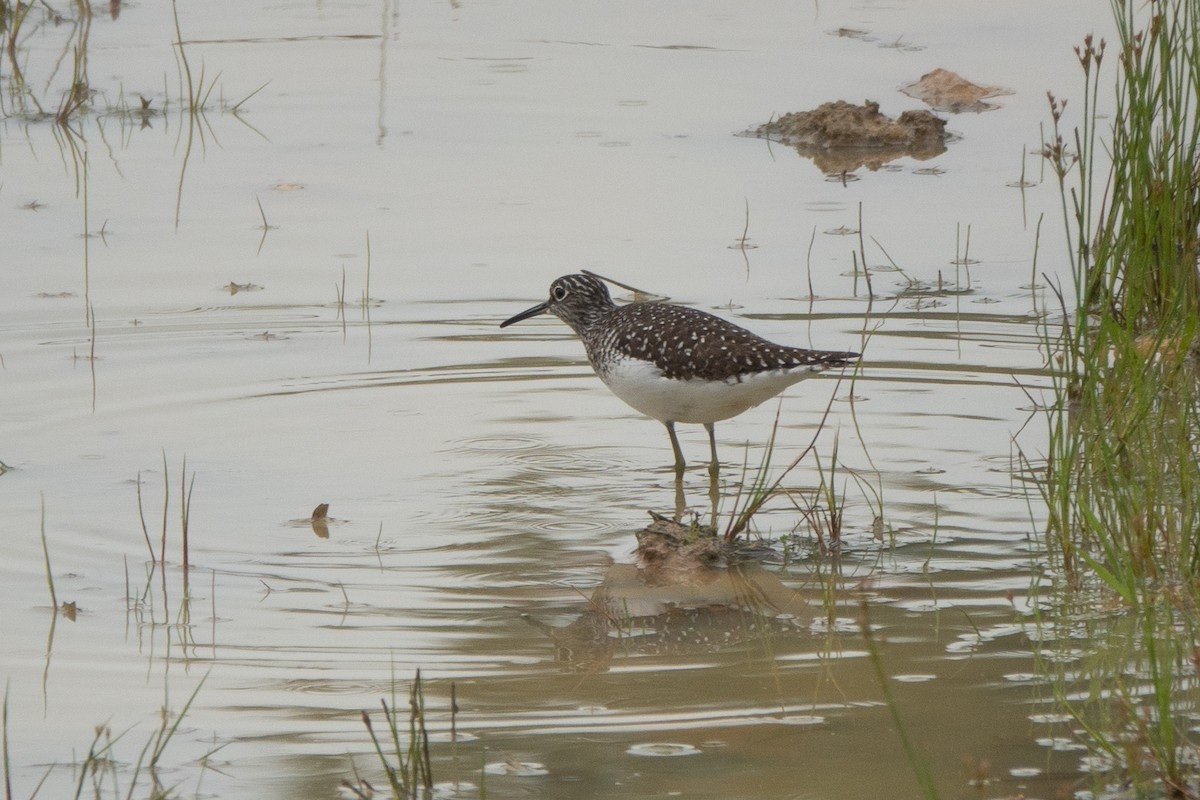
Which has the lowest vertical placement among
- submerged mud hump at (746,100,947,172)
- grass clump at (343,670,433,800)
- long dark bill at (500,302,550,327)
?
grass clump at (343,670,433,800)

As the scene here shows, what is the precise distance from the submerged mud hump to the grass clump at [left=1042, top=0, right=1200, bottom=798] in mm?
3784

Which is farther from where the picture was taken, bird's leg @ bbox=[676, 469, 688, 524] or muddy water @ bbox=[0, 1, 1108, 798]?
bird's leg @ bbox=[676, 469, 688, 524]

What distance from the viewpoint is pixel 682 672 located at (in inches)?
191

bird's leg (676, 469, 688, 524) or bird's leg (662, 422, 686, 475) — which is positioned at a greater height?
bird's leg (662, 422, 686, 475)

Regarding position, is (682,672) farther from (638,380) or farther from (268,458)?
(268,458)

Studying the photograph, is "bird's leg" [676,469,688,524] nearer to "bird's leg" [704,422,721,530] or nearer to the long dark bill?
"bird's leg" [704,422,721,530]

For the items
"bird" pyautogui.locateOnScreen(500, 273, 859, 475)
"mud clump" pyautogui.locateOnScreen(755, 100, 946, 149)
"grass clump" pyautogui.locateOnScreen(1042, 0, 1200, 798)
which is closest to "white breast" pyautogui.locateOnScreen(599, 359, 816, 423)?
"bird" pyautogui.locateOnScreen(500, 273, 859, 475)

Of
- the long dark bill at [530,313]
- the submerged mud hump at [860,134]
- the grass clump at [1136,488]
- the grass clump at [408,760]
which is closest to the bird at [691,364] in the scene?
the long dark bill at [530,313]

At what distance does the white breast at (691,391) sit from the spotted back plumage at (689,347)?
0.03m

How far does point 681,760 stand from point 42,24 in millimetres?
11261

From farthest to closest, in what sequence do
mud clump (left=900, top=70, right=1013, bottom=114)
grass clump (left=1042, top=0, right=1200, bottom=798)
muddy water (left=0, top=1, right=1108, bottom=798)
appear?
mud clump (left=900, top=70, right=1013, bottom=114)
muddy water (left=0, top=1, right=1108, bottom=798)
grass clump (left=1042, top=0, right=1200, bottom=798)

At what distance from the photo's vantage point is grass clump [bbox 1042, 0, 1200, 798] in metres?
4.14

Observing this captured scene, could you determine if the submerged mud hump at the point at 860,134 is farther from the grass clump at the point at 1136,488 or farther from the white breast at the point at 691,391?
the white breast at the point at 691,391

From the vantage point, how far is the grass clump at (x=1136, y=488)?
4.14m
